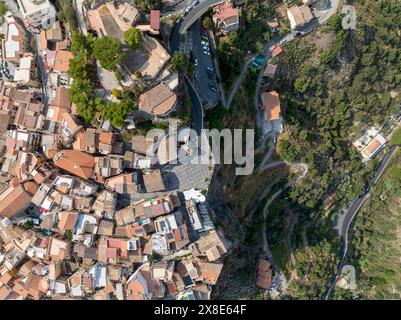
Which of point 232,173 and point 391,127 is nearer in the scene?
point 232,173

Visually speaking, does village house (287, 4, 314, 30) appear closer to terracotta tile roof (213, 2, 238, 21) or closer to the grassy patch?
terracotta tile roof (213, 2, 238, 21)

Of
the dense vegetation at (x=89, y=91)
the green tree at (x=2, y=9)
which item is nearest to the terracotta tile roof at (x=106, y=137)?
the dense vegetation at (x=89, y=91)

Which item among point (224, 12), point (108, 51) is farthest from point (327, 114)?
point (108, 51)

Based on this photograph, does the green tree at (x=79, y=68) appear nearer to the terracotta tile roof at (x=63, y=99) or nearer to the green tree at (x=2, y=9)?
the terracotta tile roof at (x=63, y=99)

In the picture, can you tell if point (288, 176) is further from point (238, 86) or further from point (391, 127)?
point (391, 127)

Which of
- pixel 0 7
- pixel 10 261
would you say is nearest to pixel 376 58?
pixel 0 7
